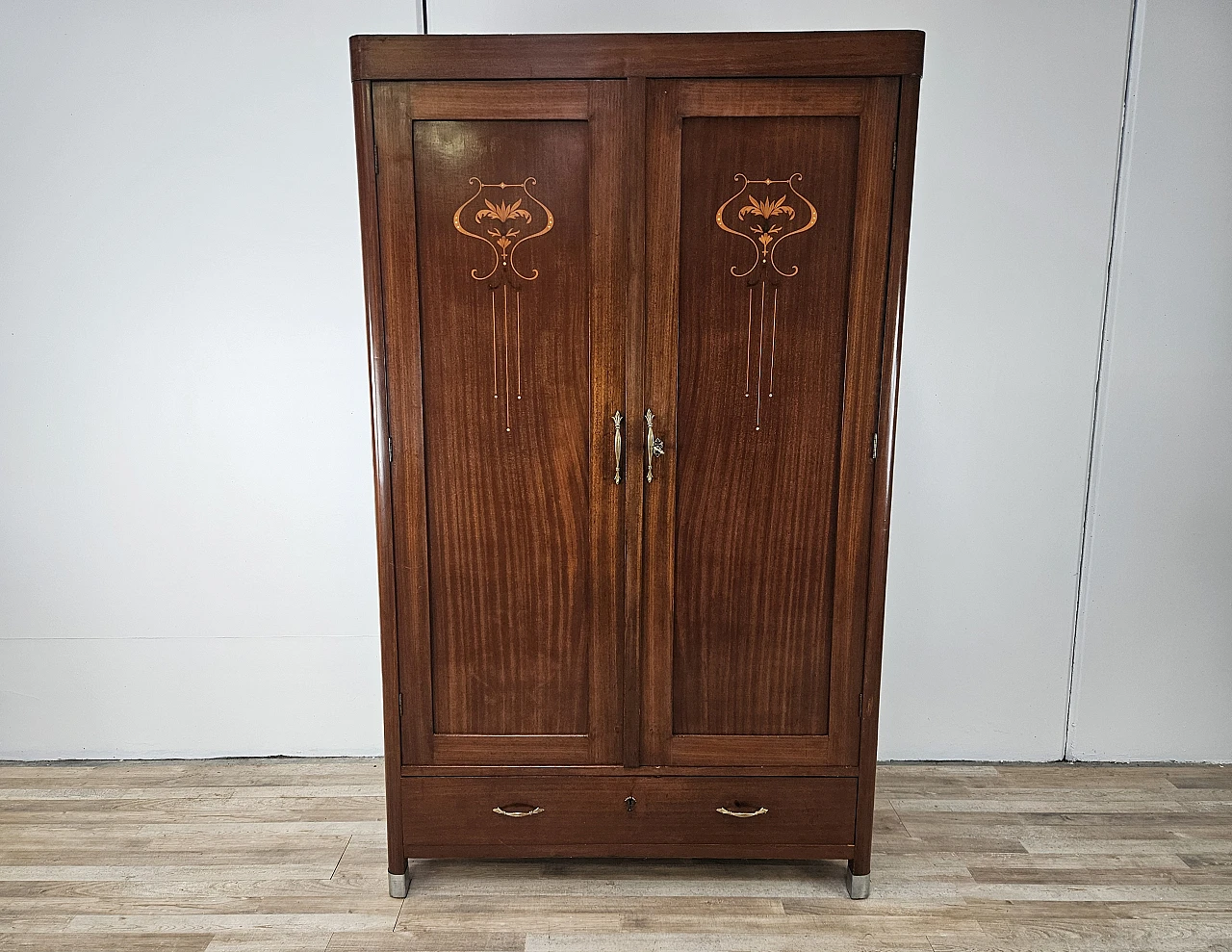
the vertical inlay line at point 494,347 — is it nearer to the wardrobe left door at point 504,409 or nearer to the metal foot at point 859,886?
the wardrobe left door at point 504,409

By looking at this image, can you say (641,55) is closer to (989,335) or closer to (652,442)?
(652,442)

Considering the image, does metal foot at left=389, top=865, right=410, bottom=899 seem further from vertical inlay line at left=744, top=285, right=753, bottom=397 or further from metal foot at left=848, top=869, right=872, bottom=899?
Answer: vertical inlay line at left=744, top=285, right=753, bottom=397

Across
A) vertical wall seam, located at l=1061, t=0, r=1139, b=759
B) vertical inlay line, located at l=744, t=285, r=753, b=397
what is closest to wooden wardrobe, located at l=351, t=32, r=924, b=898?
vertical inlay line, located at l=744, t=285, r=753, b=397

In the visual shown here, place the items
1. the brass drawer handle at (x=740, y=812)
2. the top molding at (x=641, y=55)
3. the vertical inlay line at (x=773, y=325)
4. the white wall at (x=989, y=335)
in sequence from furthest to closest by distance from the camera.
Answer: the white wall at (x=989, y=335) → the brass drawer handle at (x=740, y=812) → the vertical inlay line at (x=773, y=325) → the top molding at (x=641, y=55)

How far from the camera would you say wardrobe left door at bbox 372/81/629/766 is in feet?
5.69

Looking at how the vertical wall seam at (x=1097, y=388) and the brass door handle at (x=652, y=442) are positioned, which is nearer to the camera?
the brass door handle at (x=652, y=442)

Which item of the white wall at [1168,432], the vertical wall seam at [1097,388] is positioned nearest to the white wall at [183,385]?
the vertical wall seam at [1097,388]

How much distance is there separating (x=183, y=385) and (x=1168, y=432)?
9.56ft

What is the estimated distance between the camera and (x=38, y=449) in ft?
8.32

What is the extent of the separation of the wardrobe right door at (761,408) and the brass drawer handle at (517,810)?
29cm

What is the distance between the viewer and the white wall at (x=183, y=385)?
7.83ft

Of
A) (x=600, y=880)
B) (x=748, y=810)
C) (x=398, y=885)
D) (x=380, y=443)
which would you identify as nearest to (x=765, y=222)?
(x=380, y=443)

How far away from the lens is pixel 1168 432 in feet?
8.21

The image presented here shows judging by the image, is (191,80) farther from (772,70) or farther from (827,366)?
(827,366)
